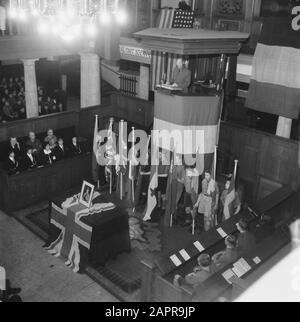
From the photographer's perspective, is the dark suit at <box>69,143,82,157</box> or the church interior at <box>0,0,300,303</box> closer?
the church interior at <box>0,0,300,303</box>

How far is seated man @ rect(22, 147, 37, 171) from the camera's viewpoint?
12.4 meters

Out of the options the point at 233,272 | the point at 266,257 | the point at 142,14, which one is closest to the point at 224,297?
the point at 233,272

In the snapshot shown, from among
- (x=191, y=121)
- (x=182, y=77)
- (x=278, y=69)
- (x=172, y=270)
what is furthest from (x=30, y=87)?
(x=172, y=270)

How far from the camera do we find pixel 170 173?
1092cm

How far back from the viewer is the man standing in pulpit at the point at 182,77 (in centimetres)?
1127

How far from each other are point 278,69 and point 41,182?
23.9 ft

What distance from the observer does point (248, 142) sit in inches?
507

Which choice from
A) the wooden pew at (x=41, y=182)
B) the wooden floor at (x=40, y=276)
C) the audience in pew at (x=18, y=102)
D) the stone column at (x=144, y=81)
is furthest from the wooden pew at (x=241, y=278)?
the audience in pew at (x=18, y=102)

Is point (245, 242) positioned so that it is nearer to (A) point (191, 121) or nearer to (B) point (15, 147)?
(A) point (191, 121)

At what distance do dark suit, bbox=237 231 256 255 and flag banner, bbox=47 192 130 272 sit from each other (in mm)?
2783

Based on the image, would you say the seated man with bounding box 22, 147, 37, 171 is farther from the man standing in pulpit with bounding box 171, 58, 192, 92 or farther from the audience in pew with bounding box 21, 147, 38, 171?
the man standing in pulpit with bounding box 171, 58, 192, 92

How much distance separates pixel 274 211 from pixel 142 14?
894cm

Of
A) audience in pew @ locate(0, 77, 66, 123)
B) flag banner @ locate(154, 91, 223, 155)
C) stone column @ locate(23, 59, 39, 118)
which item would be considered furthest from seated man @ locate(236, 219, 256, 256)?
audience in pew @ locate(0, 77, 66, 123)

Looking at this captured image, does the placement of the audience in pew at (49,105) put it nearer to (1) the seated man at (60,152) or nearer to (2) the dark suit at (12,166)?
(1) the seated man at (60,152)
